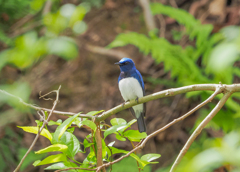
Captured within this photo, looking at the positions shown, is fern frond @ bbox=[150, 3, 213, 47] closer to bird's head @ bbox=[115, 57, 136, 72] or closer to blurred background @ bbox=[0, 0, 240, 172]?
blurred background @ bbox=[0, 0, 240, 172]

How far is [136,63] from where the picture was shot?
4.94m

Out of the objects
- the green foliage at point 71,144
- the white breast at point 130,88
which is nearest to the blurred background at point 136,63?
the white breast at point 130,88

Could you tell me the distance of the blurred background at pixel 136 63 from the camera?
11.5ft

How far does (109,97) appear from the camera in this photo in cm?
471

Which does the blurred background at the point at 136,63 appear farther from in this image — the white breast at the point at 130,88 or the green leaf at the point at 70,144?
the green leaf at the point at 70,144

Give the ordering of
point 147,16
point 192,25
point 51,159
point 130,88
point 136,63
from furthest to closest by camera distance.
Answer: point 147,16 → point 136,63 → point 192,25 → point 130,88 → point 51,159

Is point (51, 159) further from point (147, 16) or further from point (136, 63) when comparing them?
point (147, 16)

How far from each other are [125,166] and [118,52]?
2.48 meters

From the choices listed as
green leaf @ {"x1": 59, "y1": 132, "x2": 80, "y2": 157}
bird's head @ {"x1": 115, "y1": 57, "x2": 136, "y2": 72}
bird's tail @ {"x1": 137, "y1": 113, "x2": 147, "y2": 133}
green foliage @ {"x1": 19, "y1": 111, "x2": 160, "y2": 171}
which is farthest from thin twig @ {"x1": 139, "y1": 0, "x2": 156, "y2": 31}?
green leaf @ {"x1": 59, "y1": 132, "x2": 80, "y2": 157}

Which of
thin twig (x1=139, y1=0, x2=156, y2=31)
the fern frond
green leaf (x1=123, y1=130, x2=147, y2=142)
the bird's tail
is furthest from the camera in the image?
thin twig (x1=139, y1=0, x2=156, y2=31)

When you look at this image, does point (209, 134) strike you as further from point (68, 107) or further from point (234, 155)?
point (234, 155)

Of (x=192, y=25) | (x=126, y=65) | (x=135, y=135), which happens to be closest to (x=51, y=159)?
(x=135, y=135)

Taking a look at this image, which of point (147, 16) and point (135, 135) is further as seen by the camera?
point (147, 16)

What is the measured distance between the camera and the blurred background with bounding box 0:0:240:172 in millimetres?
3514
